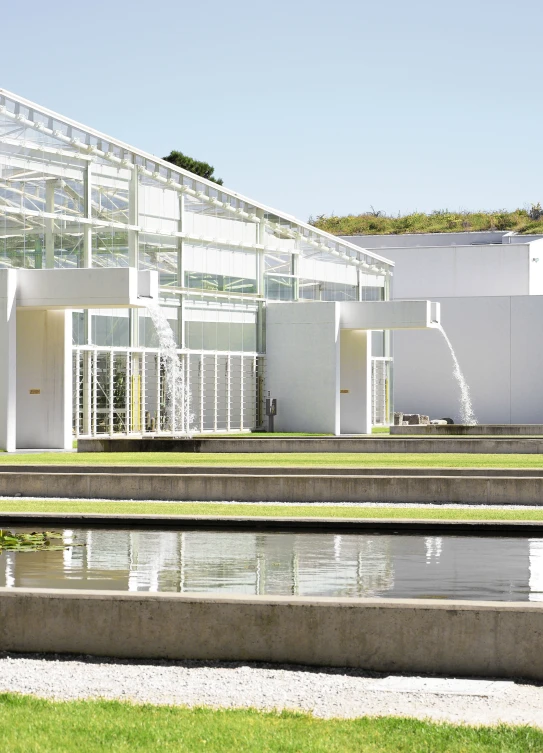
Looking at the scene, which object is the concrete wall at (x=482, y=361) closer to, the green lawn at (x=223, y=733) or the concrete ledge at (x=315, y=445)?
the concrete ledge at (x=315, y=445)

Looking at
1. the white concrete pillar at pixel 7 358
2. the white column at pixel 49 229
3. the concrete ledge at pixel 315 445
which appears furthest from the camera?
the white column at pixel 49 229

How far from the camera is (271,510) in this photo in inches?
637

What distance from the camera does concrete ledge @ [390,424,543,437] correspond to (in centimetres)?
3753

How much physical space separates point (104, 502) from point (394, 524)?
500 cm

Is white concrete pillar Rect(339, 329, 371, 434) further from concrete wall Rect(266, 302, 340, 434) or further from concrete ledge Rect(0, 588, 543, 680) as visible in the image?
concrete ledge Rect(0, 588, 543, 680)

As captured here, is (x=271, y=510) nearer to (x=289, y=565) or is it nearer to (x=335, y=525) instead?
(x=335, y=525)

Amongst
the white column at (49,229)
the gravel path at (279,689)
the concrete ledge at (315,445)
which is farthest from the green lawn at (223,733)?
the white column at (49,229)

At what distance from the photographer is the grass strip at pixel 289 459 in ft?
77.9

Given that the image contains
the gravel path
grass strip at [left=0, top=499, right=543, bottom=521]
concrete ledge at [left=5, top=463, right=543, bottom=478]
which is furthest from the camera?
concrete ledge at [left=5, top=463, right=543, bottom=478]

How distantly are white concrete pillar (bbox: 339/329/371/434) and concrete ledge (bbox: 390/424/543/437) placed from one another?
2714mm

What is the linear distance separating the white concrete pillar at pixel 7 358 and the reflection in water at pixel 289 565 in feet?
45.4

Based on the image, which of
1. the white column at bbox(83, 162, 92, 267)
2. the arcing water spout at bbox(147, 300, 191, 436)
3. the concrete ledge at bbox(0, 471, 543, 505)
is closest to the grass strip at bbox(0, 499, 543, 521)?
the concrete ledge at bbox(0, 471, 543, 505)

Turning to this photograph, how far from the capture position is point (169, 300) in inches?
1435

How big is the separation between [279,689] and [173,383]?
29507 mm
